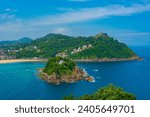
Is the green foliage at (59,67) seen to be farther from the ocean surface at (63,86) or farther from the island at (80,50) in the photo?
the island at (80,50)

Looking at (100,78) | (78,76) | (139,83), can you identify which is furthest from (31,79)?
(139,83)

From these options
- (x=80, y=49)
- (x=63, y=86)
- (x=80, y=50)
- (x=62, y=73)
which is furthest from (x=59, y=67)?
(x=80, y=49)

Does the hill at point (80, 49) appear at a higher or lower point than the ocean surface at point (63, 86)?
higher

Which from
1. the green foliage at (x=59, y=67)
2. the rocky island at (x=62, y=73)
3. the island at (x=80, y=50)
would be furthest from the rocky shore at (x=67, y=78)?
the island at (x=80, y=50)

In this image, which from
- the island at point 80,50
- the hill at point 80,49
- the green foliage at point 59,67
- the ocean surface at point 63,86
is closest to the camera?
the ocean surface at point 63,86

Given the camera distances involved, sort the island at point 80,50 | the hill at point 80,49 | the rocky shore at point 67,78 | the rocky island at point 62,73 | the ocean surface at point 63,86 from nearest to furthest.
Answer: the ocean surface at point 63,86 → the rocky shore at point 67,78 → the rocky island at point 62,73 → the island at point 80,50 → the hill at point 80,49

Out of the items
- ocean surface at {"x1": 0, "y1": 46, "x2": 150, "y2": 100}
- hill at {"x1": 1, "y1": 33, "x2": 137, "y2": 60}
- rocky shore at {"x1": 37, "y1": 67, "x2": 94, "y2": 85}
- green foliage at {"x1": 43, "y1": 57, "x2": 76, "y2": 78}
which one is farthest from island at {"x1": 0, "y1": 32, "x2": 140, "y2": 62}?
rocky shore at {"x1": 37, "y1": 67, "x2": 94, "y2": 85}

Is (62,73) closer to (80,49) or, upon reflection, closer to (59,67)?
(59,67)
